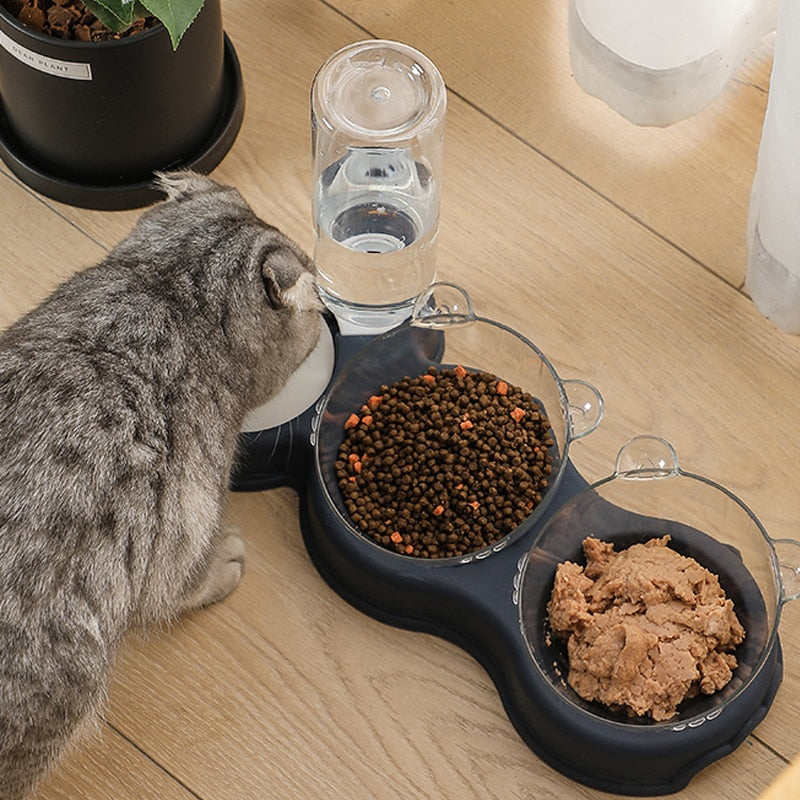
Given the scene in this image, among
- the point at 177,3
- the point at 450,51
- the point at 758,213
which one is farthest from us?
the point at 450,51

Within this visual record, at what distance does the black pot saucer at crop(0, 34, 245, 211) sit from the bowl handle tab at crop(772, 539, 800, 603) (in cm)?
67

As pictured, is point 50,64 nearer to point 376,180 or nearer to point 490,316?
point 376,180

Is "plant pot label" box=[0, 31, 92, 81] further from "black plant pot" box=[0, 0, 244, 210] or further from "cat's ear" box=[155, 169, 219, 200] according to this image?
"cat's ear" box=[155, 169, 219, 200]

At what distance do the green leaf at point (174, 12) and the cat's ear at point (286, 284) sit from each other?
20 centimetres

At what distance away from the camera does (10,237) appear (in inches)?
55.4

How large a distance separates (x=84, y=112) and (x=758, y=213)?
2.10 feet

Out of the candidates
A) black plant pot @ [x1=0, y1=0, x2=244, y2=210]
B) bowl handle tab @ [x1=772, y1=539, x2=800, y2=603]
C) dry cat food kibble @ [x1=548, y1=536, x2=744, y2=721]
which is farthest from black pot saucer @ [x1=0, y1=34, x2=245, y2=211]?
bowl handle tab @ [x1=772, y1=539, x2=800, y2=603]

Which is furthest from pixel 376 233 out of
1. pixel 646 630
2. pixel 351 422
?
pixel 646 630

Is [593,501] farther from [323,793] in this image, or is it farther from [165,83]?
[165,83]

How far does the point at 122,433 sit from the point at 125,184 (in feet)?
1.33

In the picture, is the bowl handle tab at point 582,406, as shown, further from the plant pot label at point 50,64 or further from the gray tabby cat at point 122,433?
the plant pot label at point 50,64

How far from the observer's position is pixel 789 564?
1.22 metres

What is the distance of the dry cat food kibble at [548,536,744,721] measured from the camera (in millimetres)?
1156

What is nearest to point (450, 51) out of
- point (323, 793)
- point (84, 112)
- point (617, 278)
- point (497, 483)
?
point (617, 278)
